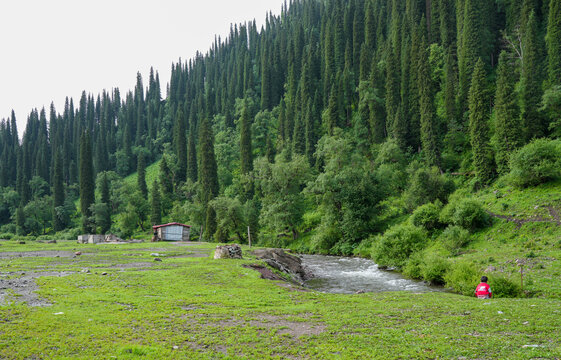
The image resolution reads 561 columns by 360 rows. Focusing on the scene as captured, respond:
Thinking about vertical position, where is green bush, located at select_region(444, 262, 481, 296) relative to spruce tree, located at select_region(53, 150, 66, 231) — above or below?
below

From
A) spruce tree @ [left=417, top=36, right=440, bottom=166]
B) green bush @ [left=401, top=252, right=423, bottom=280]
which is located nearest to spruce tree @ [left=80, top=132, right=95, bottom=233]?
spruce tree @ [left=417, top=36, right=440, bottom=166]

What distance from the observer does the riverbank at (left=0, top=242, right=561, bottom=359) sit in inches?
414

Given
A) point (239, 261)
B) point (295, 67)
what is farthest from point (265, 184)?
point (295, 67)

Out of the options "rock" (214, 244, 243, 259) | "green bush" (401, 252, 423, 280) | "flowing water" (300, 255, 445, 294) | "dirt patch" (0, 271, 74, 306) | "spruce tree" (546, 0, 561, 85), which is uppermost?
"spruce tree" (546, 0, 561, 85)

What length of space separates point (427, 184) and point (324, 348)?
1897 inches

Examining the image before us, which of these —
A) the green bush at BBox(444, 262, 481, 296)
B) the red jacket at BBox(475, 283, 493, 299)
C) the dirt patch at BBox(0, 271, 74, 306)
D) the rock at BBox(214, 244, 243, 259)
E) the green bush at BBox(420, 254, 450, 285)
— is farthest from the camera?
the rock at BBox(214, 244, 243, 259)

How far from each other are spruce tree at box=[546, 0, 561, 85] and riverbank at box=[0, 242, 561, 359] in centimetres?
6374

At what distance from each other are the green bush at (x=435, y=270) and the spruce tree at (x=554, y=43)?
52.0 meters

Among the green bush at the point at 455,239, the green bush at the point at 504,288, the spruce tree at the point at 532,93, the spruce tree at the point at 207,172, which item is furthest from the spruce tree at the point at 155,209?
the green bush at the point at 504,288

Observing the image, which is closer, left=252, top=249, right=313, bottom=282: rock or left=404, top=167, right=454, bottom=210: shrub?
left=252, top=249, right=313, bottom=282: rock

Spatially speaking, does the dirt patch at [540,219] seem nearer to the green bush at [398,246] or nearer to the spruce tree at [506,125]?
the green bush at [398,246]

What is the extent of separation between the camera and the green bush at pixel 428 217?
47.5m

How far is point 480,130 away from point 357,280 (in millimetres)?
39555

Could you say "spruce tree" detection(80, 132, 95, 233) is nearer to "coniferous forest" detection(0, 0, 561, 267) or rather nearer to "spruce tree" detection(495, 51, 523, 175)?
"coniferous forest" detection(0, 0, 561, 267)
